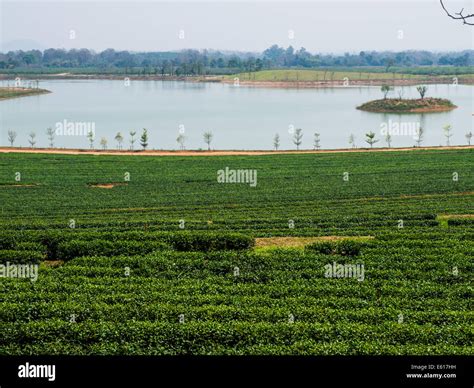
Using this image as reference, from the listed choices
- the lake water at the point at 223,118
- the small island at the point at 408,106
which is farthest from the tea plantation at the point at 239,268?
the small island at the point at 408,106

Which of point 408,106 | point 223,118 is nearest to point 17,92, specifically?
point 223,118

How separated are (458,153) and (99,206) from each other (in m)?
37.0

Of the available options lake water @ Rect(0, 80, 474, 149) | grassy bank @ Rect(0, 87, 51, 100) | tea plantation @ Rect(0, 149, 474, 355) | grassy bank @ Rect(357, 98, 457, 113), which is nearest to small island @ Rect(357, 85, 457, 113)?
grassy bank @ Rect(357, 98, 457, 113)

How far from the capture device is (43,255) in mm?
25875

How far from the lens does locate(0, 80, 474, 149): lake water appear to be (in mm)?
81125

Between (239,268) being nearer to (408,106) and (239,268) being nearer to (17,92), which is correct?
(408,106)

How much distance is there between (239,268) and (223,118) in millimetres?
80018

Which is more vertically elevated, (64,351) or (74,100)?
(74,100)

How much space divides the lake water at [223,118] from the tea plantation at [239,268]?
33.5 metres

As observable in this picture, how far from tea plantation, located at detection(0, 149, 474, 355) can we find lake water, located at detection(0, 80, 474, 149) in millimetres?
33547

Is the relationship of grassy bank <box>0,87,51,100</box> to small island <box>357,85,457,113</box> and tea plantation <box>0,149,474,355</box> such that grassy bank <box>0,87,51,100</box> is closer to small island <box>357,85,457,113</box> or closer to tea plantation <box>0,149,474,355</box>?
small island <box>357,85,457,113</box>

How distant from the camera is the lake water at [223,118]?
81.1m

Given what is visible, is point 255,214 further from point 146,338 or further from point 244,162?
point 244,162
